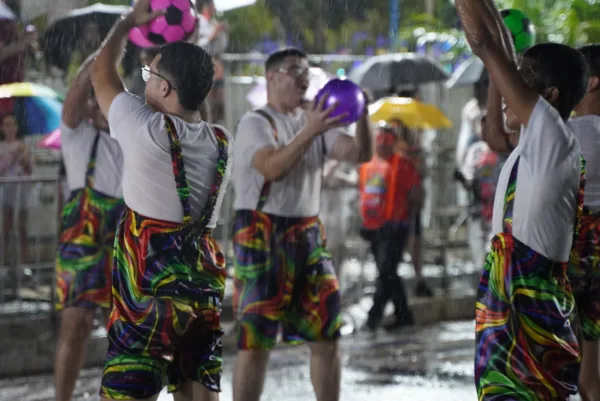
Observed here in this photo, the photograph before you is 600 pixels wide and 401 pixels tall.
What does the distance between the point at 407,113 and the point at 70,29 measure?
355 centimetres

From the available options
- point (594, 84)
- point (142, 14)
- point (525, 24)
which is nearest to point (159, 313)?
point (142, 14)

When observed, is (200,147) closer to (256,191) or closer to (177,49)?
(177,49)

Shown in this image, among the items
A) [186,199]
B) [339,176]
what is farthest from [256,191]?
[339,176]

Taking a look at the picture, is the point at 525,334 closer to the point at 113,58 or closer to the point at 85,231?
the point at 113,58

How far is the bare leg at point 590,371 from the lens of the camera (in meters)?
5.59

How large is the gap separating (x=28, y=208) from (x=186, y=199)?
18.5ft

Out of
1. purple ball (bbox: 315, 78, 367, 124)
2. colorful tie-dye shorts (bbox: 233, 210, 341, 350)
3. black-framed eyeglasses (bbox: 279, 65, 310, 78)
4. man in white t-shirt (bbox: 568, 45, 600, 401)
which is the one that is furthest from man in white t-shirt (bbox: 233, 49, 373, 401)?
man in white t-shirt (bbox: 568, 45, 600, 401)

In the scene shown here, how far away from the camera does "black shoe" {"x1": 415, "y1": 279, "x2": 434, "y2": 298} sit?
36.7 ft

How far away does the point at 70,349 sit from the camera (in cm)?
628

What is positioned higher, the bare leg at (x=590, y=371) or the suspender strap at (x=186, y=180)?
the suspender strap at (x=186, y=180)

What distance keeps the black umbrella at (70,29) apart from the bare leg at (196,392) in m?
6.55

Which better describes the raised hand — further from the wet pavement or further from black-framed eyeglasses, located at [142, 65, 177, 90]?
the wet pavement

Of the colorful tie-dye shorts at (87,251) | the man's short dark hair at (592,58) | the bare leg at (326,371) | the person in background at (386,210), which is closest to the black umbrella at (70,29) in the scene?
the person in background at (386,210)

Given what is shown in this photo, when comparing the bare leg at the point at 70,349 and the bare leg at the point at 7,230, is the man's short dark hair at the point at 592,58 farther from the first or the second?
the bare leg at the point at 7,230
